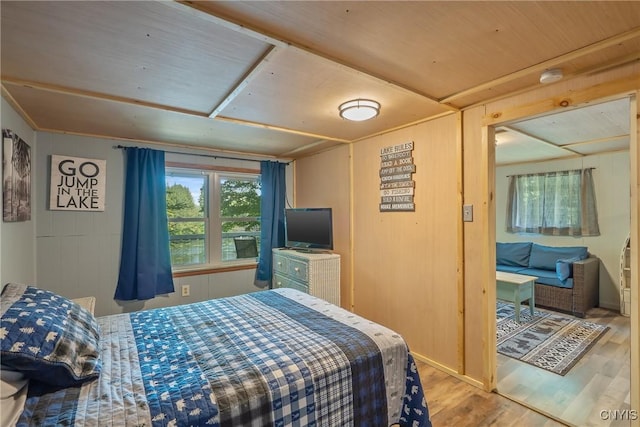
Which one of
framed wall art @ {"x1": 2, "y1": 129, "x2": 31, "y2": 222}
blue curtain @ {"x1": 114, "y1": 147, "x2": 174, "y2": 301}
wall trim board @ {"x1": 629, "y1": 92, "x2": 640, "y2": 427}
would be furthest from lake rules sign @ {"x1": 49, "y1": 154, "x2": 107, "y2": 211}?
wall trim board @ {"x1": 629, "y1": 92, "x2": 640, "y2": 427}

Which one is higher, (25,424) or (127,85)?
(127,85)

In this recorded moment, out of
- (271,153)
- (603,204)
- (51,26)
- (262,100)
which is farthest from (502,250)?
(51,26)

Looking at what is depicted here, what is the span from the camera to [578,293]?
3721mm

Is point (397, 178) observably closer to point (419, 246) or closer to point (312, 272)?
point (419, 246)

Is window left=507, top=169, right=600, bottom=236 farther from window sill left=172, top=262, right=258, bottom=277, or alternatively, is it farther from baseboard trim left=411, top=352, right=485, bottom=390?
window sill left=172, top=262, right=258, bottom=277

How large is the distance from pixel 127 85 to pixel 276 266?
8.75 feet

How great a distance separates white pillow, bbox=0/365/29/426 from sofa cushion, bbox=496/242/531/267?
550 cm

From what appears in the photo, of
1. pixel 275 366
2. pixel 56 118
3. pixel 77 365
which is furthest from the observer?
pixel 56 118

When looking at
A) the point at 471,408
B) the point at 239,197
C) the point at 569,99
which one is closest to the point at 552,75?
the point at 569,99

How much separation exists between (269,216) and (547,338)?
352 centimetres

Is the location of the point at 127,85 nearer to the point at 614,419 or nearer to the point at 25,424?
the point at 25,424

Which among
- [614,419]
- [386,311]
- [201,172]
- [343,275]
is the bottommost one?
[614,419]

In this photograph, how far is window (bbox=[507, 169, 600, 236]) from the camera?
4.34 metres

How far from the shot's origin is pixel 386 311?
3.12m
